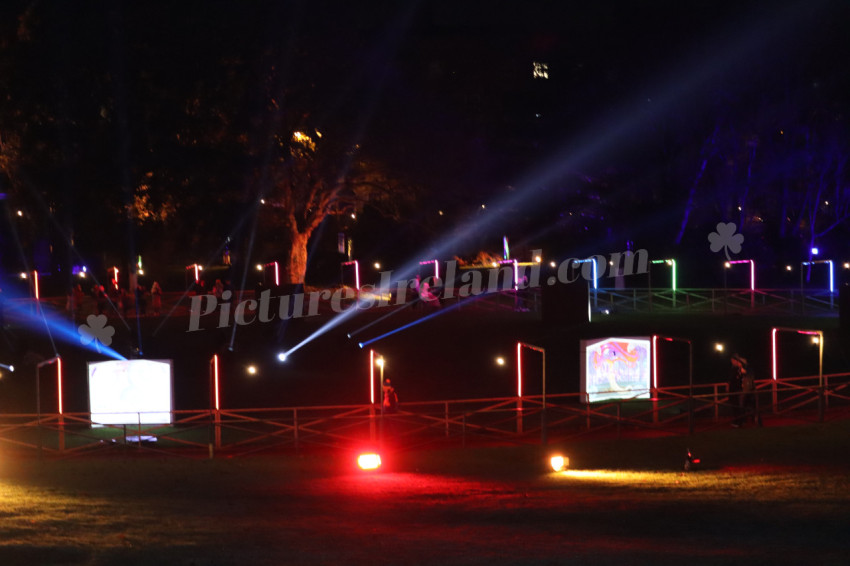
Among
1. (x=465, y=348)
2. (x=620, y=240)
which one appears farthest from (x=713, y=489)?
(x=620, y=240)

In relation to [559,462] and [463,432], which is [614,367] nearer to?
[463,432]

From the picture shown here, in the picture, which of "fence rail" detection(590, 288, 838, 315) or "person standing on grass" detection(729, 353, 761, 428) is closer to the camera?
"person standing on grass" detection(729, 353, 761, 428)

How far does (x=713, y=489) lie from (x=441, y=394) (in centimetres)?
1145

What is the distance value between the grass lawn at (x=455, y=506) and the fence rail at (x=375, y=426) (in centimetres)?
70

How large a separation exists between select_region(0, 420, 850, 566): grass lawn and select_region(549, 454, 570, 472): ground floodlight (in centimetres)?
17

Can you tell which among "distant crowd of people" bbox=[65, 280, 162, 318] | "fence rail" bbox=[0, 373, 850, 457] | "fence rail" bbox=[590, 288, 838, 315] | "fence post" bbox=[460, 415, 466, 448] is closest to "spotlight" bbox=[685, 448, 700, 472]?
"fence rail" bbox=[0, 373, 850, 457]

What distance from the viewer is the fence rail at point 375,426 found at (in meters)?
18.0

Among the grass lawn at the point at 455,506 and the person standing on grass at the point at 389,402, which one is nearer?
the grass lawn at the point at 455,506

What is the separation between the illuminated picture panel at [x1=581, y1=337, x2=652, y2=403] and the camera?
21062 millimetres

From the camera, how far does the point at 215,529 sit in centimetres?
988

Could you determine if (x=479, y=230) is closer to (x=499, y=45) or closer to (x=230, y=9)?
(x=499, y=45)

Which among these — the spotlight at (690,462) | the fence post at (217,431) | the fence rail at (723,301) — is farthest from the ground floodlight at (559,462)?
the fence rail at (723,301)

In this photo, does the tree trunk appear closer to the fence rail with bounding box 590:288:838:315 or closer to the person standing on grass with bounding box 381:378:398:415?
the fence rail with bounding box 590:288:838:315

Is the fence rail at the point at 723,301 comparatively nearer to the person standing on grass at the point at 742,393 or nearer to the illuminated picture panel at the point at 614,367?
the illuminated picture panel at the point at 614,367
